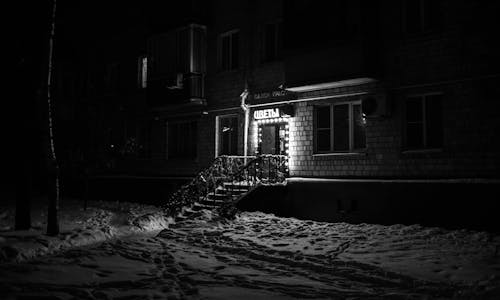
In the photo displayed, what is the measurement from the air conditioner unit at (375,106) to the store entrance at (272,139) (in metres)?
3.94

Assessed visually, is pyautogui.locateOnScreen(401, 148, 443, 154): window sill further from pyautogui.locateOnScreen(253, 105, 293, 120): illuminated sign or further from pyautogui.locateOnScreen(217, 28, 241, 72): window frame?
pyautogui.locateOnScreen(217, 28, 241, 72): window frame

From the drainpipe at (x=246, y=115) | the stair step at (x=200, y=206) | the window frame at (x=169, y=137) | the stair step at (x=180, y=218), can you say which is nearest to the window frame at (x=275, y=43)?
the drainpipe at (x=246, y=115)

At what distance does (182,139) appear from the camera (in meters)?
22.0

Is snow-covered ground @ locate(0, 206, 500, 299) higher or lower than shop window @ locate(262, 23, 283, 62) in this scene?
lower

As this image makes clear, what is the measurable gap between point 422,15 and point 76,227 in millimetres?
12052

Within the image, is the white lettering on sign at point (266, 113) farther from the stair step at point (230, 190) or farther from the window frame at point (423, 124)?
the window frame at point (423, 124)

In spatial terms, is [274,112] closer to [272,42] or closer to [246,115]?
[246,115]

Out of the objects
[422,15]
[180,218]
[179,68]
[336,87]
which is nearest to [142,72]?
[179,68]

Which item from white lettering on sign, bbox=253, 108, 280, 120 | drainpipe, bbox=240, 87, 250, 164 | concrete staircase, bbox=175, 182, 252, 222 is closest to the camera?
concrete staircase, bbox=175, 182, 252, 222

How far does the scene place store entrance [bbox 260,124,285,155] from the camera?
1834 centimetres

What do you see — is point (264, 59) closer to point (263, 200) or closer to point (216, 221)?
point (263, 200)

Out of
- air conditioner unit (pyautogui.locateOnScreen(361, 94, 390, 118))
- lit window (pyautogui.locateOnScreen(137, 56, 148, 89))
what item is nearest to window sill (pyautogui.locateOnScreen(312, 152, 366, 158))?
air conditioner unit (pyautogui.locateOnScreen(361, 94, 390, 118))

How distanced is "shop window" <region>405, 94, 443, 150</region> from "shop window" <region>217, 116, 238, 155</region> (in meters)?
7.33

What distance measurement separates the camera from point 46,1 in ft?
43.7
